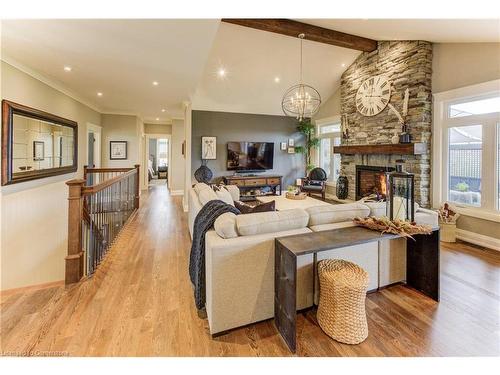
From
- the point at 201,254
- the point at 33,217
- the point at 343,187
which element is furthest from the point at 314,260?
the point at 343,187

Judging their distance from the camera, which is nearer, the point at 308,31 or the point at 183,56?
the point at 183,56

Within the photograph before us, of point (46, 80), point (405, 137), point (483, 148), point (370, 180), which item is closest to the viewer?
point (483, 148)

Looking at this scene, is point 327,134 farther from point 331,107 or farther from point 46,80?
point 46,80

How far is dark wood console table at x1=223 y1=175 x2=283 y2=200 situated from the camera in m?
7.21

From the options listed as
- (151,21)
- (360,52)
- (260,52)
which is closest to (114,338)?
(151,21)

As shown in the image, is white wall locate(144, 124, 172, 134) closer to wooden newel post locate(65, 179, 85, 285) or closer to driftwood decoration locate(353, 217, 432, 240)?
wooden newel post locate(65, 179, 85, 285)

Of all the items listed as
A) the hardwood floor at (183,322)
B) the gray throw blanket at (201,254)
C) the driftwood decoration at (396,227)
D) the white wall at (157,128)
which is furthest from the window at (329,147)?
the white wall at (157,128)

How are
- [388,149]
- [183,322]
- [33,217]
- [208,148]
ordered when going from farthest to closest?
[208,148] < [388,149] < [33,217] < [183,322]

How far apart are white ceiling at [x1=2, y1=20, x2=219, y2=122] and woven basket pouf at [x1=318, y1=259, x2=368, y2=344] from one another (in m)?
2.75

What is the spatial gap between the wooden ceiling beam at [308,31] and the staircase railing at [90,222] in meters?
3.44

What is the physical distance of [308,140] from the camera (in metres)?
8.14

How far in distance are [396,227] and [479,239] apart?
9.80 ft

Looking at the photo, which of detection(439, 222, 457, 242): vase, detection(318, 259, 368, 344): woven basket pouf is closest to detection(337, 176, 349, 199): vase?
detection(439, 222, 457, 242): vase
